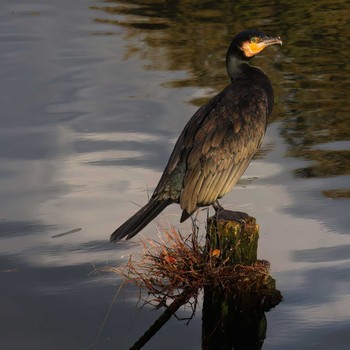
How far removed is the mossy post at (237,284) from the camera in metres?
7.88

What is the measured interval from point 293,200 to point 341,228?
81 centimetres

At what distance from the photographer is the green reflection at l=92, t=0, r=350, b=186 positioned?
40.9 feet

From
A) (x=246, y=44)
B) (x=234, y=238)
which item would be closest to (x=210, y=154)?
(x=234, y=238)

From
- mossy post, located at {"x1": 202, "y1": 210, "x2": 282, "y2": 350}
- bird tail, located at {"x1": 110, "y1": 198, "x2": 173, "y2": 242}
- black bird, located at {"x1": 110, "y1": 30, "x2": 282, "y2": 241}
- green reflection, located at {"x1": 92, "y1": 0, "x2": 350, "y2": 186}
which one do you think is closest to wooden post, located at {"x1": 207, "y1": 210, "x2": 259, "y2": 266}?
mossy post, located at {"x1": 202, "y1": 210, "x2": 282, "y2": 350}

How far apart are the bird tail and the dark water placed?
1.85ft

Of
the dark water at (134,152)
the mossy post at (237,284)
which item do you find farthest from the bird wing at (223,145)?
the dark water at (134,152)

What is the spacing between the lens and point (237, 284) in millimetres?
8086

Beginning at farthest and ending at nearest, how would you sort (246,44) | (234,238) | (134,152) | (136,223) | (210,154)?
(134,152) < (246,44) < (210,154) < (234,238) < (136,223)

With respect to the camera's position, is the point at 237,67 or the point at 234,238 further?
the point at 237,67

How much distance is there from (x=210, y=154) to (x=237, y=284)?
2.94 feet

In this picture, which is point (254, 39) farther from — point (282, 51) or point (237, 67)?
point (282, 51)

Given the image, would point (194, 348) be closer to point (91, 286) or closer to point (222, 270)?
point (222, 270)

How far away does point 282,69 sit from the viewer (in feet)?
49.2

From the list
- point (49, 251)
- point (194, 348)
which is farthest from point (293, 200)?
point (194, 348)
